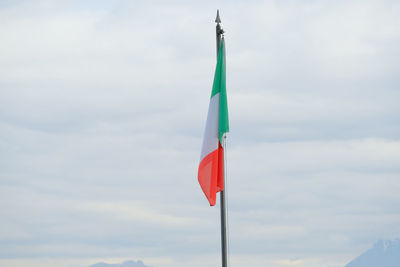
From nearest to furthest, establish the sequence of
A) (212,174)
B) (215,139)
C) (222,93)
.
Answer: (212,174)
(215,139)
(222,93)

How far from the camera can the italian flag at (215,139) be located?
3375cm

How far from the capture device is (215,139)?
34.3 m

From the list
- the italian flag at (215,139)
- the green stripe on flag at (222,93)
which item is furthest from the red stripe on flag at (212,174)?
the green stripe on flag at (222,93)

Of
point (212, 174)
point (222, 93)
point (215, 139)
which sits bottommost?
point (212, 174)

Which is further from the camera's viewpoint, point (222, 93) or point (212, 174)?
point (222, 93)

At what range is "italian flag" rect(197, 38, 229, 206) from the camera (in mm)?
33750

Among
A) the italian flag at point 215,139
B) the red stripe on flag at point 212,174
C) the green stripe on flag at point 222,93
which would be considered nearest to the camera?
the red stripe on flag at point 212,174

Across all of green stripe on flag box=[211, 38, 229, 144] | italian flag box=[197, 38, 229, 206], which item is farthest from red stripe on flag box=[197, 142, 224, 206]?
green stripe on flag box=[211, 38, 229, 144]

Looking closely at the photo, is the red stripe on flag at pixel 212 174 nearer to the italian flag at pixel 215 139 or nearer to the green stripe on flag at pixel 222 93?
the italian flag at pixel 215 139

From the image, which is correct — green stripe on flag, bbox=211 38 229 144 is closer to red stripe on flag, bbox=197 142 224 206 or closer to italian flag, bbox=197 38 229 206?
italian flag, bbox=197 38 229 206

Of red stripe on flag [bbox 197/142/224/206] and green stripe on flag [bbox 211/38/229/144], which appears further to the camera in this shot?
green stripe on flag [bbox 211/38/229/144]

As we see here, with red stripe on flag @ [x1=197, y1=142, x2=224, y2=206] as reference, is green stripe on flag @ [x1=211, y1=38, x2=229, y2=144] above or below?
above

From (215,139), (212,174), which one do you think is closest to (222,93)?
(215,139)

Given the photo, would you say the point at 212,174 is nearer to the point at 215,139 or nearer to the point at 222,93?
the point at 215,139
